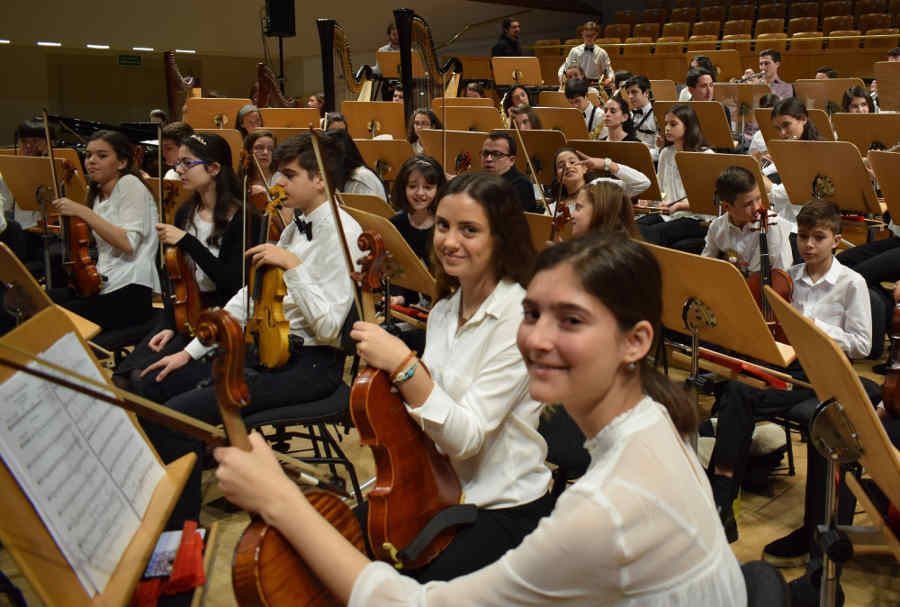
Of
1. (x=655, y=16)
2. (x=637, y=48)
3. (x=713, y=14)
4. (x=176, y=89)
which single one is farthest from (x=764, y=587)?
(x=655, y=16)

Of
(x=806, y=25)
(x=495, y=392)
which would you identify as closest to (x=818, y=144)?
(x=495, y=392)

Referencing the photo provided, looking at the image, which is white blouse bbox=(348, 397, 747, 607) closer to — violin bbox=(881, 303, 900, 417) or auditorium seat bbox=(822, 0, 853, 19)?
violin bbox=(881, 303, 900, 417)

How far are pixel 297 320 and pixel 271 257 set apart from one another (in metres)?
0.29

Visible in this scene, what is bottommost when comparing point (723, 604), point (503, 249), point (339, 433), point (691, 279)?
point (339, 433)

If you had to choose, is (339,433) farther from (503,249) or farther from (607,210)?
(503,249)

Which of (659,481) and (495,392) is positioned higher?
(659,481)

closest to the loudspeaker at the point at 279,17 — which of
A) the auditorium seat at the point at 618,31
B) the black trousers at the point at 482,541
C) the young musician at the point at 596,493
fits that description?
the auditorium seat at the point at 618,31

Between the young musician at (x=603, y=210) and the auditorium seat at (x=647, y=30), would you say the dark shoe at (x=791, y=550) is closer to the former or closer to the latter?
the young musician at (x=603, y=210)

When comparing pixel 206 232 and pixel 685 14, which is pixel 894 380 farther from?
pixel 685 14

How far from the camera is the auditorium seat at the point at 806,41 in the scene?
30.3ft

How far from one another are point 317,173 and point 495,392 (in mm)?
1270

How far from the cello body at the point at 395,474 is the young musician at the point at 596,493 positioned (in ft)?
1.42

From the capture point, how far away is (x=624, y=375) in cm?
106

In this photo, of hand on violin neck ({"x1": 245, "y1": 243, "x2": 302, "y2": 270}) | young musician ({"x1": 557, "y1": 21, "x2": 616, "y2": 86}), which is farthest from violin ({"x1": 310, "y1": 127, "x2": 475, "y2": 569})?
young musician ({"x1": 557, "y1": 21, "x2": 616, "y2": 86})
